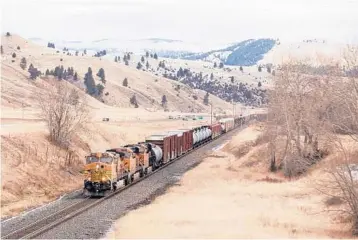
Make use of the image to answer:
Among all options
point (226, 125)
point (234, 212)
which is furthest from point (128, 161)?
point (226, 125)

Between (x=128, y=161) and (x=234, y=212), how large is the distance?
1215 cm

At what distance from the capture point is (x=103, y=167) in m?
38.6

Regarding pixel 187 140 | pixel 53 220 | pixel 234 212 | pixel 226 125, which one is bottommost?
pixel 226 125

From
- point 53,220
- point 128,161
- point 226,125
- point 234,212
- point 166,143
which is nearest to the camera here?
point 53,220

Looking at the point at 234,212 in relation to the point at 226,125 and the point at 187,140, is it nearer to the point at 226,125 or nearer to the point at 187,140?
the point at 187,140

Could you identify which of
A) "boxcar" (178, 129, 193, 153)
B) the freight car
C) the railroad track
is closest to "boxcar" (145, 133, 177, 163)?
"boxcar" (178, 129, 193, 153)

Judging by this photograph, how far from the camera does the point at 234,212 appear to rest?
33.0 metres

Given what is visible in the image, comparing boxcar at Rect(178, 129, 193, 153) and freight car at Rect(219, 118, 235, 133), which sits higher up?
boxcar at Rect(178, 129, 193, 153)

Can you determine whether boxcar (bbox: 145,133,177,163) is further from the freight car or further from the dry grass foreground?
the freight car

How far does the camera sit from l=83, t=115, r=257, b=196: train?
126ft

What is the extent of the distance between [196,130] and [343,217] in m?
52.9

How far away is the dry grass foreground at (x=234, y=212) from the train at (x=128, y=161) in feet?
11.9

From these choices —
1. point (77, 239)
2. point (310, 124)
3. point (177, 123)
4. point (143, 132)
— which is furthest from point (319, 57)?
point (177, 123)

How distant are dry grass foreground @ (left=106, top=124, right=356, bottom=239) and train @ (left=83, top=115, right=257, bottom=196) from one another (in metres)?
3.62
